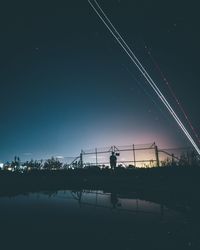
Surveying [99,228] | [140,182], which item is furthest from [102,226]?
[140,182]

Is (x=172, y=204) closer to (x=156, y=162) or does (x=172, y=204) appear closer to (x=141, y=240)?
(x=141, y=240)

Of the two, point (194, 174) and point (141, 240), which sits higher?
point (194, 174)

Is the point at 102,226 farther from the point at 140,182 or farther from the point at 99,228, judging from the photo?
the point at 140,182

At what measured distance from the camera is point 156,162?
15867 mm

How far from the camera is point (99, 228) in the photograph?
484cm

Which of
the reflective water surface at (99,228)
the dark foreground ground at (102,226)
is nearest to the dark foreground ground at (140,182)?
the dark foreground ground at (102,226)

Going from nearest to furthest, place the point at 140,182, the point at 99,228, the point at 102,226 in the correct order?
the point at 99,228 < the point at 102,226 < the point at 140,182

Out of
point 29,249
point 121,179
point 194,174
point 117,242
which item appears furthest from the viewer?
point 121,179

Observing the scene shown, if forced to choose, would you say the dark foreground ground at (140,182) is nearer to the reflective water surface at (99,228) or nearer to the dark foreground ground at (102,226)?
the dark foreground ground at (102,226)

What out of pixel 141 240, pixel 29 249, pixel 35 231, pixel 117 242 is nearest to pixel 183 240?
pixel 141 240

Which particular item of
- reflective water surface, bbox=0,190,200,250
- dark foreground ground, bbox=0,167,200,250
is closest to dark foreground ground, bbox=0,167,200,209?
dark foreground ground, bbox=0,167,200,250

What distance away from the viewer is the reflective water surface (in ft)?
12.6

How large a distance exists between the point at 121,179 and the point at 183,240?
9.37m

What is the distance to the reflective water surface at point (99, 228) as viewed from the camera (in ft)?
12.6
